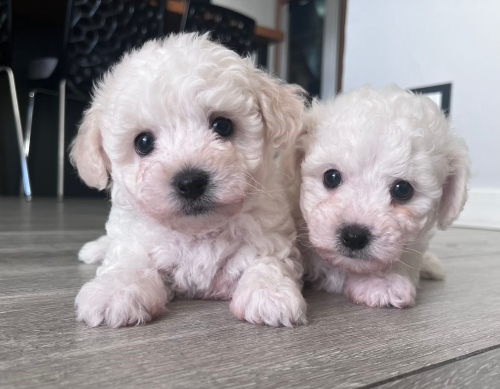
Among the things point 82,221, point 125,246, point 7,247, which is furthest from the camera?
point 82,221

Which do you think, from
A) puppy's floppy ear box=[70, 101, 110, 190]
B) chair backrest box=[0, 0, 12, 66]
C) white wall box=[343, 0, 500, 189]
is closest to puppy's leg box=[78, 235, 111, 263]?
puppy's floppy ear box=[70, 101, 110, 190]

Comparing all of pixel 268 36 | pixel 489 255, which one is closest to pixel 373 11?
pixel 268 36

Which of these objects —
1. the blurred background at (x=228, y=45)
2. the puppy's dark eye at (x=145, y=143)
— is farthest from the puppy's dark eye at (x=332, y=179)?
the blurred background at (x=228, y=45)

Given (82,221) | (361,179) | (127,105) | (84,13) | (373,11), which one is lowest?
(82,221)

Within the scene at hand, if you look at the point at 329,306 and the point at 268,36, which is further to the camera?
the point at 268,36

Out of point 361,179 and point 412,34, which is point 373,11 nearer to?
point 412,34

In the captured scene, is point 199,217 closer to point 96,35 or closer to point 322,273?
point 322,273

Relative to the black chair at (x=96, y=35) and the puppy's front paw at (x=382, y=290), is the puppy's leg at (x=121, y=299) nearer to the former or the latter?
the puppy's front paw at (x=382, y=290)

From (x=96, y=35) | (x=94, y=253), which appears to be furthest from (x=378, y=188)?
(x=96, y=35)
